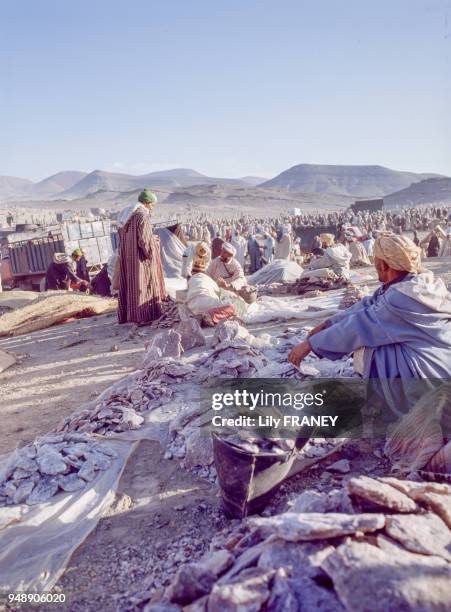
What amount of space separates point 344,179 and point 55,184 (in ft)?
350

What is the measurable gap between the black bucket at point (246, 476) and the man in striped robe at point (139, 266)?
4996mm

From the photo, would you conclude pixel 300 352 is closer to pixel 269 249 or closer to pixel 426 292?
pixel 426 292

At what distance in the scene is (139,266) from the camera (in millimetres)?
7406

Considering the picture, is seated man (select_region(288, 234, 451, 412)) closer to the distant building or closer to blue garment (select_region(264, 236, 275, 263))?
blue garment (select_region(264, 236, 275, 263))

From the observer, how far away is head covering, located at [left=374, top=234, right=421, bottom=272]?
3.04 metres

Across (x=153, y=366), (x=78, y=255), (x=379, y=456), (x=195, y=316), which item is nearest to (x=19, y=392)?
(x=153, y=366)

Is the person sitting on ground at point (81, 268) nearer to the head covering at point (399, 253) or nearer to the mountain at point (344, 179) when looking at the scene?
the head covering at point (399, 253)

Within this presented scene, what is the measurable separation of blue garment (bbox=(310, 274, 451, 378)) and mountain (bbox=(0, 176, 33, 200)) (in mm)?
165667

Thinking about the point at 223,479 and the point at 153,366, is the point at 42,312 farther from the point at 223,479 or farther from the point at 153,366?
the point at 223,479

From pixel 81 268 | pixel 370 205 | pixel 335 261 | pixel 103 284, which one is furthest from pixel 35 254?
pixel 370 205

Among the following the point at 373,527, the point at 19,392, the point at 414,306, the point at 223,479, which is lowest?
the point at 19,392

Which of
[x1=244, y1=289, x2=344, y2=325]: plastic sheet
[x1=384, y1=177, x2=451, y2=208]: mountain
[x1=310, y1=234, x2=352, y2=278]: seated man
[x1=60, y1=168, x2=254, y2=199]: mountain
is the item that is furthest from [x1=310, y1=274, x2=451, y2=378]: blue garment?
[x1=60, y1=168, x2=254, y2=199]: mountain

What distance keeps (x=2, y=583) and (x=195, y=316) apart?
13.9 feet

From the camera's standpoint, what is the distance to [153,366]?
178 inches
